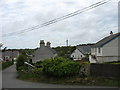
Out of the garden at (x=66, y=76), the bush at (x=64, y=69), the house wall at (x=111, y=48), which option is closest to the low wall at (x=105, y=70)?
the garden at (x=66, y=76)

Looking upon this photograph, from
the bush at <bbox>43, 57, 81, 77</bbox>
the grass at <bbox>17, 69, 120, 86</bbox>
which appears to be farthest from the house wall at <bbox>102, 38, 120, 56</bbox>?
the grass at <bbox>17, 69, 120, 86</bbox>

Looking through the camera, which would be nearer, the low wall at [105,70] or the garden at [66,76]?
the garden at [66,76]

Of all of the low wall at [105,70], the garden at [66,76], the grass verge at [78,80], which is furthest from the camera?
the low wall at [105,70]

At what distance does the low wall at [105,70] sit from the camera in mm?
16891

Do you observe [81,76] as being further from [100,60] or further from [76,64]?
[100,60]

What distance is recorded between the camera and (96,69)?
18.4m

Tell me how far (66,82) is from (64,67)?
5.67 ft

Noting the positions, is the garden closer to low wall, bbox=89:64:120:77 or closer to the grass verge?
the grass verge

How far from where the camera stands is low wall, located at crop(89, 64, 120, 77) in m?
16.9

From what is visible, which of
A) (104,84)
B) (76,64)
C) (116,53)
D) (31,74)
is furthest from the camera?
(116,53)

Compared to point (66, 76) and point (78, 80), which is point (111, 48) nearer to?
point (66, 76)

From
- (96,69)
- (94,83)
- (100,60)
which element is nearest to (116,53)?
(100,60)

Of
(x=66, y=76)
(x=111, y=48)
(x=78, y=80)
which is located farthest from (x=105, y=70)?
(x=111, y=48)

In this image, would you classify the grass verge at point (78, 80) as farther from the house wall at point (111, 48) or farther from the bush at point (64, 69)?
the house wall at point (111, 48)
